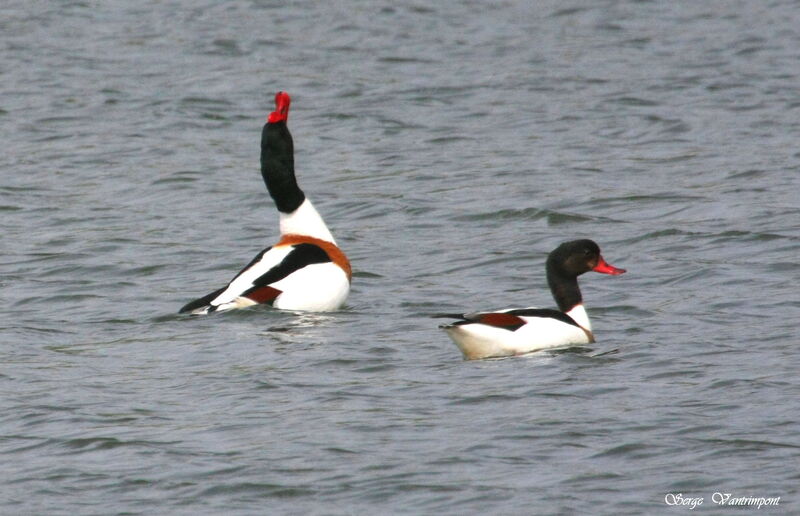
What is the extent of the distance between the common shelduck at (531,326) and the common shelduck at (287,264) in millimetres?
1705

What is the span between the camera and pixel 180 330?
10.6 metres

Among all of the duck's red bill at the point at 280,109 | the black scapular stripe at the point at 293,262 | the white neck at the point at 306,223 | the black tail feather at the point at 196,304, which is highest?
the duck's red bill at the point at 280,109

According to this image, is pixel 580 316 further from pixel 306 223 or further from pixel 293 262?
pixel 306 223

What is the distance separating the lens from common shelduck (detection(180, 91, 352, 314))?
439 inches

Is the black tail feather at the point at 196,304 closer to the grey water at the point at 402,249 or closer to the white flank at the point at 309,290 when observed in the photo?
the grey water at the point at 402,249

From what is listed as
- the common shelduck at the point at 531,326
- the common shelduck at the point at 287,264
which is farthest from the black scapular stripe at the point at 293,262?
the common shelduck at the point at 531,326

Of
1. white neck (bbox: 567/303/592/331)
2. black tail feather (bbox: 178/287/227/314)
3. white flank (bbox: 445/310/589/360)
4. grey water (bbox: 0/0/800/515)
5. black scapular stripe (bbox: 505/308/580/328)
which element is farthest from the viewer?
black tail feather (bbox: 178/287/227/314)

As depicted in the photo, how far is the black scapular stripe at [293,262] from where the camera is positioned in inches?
443

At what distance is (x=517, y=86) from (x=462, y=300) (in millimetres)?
9047

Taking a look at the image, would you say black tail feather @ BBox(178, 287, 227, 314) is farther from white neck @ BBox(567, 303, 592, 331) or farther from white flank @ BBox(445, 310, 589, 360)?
white neck @ BBox(567, 303, 592, 331)

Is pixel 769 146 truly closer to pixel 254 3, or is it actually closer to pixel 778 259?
pixel 778 259

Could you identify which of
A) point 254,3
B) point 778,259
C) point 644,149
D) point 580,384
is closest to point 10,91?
point 254,3

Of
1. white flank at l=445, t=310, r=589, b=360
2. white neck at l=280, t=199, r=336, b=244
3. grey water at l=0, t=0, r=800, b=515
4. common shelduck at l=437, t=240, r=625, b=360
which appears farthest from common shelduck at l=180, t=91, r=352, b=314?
white flank at l=445, t=310, r=589, b=360

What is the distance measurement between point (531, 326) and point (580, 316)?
0.52 metres
